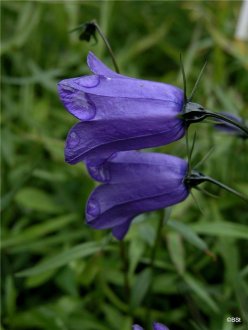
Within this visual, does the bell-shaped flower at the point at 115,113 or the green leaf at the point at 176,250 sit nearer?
the bell-shaped flower at the point at 115,113

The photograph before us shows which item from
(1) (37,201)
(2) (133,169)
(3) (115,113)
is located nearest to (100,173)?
(2) (133,169)

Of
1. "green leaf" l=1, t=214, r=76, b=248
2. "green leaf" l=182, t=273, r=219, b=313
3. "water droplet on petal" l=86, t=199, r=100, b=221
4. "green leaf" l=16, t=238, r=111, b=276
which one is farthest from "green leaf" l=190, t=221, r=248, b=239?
"water droplet on petal" l=86, t=199, r=100, b=221

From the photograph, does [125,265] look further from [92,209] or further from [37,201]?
[37,201]

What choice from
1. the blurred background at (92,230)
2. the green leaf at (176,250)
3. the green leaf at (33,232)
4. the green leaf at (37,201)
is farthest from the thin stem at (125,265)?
the green leaf at (37,201)

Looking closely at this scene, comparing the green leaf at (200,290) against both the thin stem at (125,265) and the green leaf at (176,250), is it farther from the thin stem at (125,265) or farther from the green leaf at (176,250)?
the thin stem at (125,265)

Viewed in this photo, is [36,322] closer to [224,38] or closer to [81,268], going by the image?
[81,268]

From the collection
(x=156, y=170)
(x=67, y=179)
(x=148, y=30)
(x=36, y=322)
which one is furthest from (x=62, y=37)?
(x=156, y=170)

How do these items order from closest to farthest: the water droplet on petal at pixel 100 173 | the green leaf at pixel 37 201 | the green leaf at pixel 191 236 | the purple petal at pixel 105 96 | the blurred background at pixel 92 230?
the purple petal at pixel 105 96
the water droplet on petal at pixel 100 173
the green leaf at pixel 191 236
the blurred background at pixel 92 230
the green leaf at pixel 37 201
